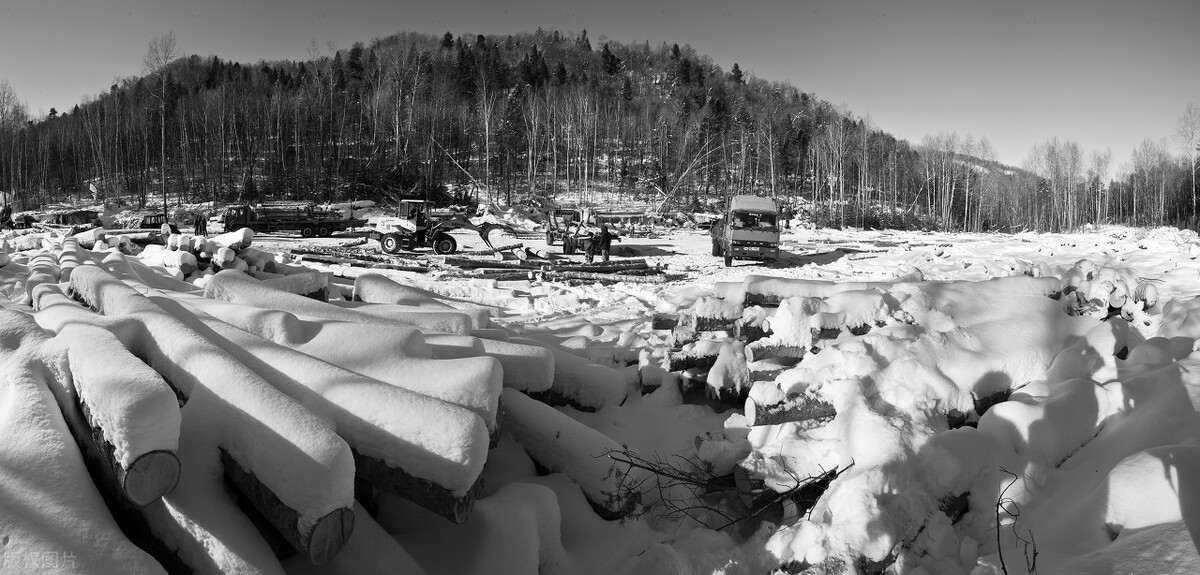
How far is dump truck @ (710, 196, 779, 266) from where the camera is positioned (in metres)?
20.2

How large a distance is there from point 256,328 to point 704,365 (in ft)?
11.7

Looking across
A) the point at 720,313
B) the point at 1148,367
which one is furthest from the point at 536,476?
the point at 1148,367

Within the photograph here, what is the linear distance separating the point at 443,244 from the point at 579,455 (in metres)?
18.3

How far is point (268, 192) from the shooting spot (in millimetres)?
49062

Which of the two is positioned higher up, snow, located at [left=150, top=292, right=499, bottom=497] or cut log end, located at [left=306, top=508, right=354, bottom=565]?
snow, located at [left=150, top=292, right=499, bottom=497]

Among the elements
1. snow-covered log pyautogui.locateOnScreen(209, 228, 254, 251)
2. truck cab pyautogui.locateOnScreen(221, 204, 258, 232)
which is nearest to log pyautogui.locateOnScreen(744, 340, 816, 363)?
snow-covered log pyautogui.locateOnScreen(209, 228, 254, 251)

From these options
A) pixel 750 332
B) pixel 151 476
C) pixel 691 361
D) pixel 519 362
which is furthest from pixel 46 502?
pixel 750 332

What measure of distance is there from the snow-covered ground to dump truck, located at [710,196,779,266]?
45.0ft

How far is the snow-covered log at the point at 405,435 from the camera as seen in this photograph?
288cm

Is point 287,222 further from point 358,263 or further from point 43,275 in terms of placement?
point 43,275

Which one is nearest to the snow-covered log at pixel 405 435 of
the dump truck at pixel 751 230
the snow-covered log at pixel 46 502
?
the snow-covered log at pixel 46 502

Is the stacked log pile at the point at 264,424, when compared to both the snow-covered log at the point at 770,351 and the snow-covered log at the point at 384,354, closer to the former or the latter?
the snow-covered log at the point at 384,354

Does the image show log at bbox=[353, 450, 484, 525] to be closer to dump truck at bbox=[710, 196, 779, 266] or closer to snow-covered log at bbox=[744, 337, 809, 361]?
snow-covered log at bbox=[744, 337, 809, 361]

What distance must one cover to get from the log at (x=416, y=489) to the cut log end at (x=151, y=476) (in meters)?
0.72
